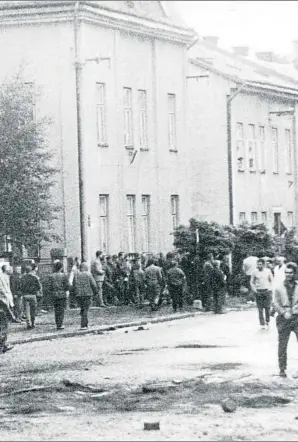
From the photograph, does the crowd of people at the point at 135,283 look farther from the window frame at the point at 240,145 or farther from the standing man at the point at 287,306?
the window frame at the point at 240,145

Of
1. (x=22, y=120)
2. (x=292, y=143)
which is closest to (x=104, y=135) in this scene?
(x=22, y=120)

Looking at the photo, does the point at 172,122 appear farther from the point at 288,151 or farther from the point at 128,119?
the point at 288,151

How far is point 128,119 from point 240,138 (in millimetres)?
10953

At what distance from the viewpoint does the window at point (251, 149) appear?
184 ft

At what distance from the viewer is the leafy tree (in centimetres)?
3538

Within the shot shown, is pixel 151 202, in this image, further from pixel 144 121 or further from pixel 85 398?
pixel 85 398

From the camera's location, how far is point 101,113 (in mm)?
43531

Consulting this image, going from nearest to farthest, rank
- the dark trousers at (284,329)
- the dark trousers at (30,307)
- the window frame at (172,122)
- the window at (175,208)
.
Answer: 1. the dark trousers at (284,329)
2. the dark trousers at (30,307)
3. the window frame at (172,122)
4. the window at (175,208)

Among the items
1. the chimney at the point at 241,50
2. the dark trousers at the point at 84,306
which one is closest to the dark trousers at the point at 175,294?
the dark trousers at the point at 84,306

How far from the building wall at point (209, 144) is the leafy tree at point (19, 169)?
17526 millimetres

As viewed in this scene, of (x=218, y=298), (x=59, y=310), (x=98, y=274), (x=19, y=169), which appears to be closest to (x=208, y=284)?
(x=218, y=298)

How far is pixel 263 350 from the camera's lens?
77.6 feet

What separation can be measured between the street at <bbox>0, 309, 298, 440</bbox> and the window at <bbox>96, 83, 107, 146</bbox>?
649 inches

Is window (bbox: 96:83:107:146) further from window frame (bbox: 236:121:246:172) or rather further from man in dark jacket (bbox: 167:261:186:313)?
window frame (bbox: 236:121:246:172)
